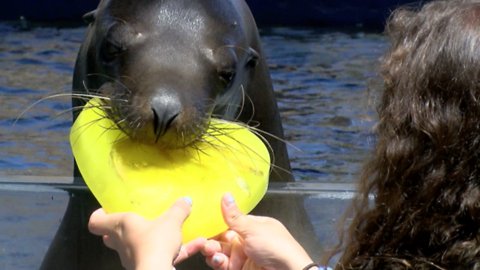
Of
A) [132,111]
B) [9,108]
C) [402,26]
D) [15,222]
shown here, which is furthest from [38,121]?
[402,26]

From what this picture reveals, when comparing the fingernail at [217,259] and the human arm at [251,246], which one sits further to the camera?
the fingernail at [217,259]

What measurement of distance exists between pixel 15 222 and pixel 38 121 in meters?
5.24

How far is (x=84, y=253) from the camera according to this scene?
12.8 ft

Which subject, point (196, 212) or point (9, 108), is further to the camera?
point (9, 108)

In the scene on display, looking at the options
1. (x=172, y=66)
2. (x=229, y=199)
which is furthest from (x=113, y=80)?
(x=229, y=199)

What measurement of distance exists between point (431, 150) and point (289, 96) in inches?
308

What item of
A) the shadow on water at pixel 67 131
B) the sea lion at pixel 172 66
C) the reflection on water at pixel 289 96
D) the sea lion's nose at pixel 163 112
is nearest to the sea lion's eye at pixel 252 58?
the sea lion at pixel 172 66

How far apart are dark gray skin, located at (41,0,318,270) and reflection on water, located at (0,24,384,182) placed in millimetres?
→ 1703

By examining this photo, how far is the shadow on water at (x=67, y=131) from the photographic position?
388cm

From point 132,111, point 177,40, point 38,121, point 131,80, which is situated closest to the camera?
point 132,111

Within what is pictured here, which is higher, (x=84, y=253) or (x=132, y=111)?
(x=132, y=111)

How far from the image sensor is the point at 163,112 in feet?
10.3

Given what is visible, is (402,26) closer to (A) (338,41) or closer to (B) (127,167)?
(B) (127,167)

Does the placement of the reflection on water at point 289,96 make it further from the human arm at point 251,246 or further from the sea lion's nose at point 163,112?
the human arm at point 251,246
